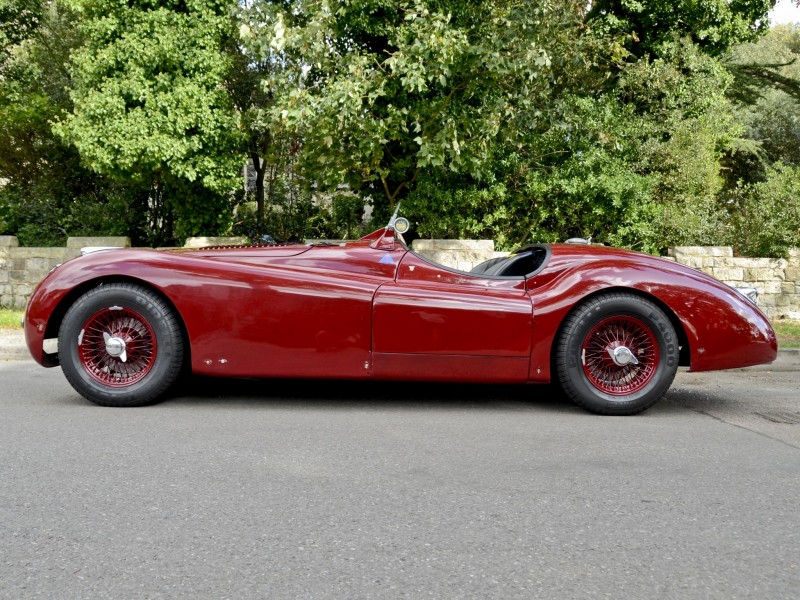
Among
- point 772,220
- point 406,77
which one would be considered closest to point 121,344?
point 406,77

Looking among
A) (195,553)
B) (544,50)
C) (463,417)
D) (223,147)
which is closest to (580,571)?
(195,553)

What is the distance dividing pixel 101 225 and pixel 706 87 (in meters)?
11.6

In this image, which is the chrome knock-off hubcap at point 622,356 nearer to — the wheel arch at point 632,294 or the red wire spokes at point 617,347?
the red wire spokes at point 617,347

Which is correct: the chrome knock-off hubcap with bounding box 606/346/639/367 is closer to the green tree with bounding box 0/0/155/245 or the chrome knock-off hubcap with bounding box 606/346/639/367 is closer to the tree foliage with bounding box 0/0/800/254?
the tree foliage with bounding box 0/0/800/254

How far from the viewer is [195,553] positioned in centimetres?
269

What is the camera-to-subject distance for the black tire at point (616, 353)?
501 centimetres

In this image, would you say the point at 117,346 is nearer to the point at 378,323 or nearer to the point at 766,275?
the point at 378,323

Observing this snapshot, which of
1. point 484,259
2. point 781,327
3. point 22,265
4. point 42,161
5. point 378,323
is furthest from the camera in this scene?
point 42,161

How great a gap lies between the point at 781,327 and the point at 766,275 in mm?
1535

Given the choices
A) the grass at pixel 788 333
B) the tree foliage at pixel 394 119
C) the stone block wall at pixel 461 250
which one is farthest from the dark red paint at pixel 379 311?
the stone block wall at pixel 461 250

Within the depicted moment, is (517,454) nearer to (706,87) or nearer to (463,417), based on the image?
(463,417)

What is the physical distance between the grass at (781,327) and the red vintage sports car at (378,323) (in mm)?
4241

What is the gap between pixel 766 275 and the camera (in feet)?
39.1

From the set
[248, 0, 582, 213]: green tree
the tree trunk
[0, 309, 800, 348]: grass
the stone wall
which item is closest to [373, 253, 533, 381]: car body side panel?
[0, 309, 800, 348]: grass
